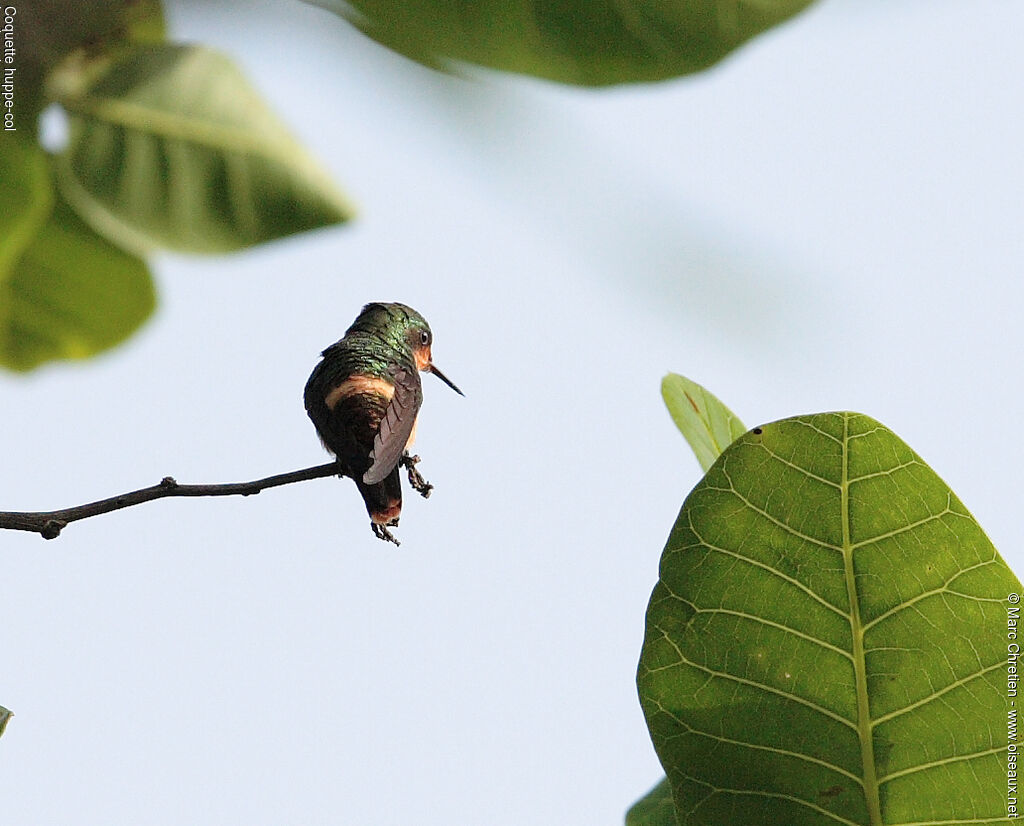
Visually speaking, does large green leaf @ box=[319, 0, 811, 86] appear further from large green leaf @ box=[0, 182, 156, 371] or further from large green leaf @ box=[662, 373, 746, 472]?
large green leaf @ box=[0, 182, 156, 371]

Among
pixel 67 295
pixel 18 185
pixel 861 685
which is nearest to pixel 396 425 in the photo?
pixel 18 185

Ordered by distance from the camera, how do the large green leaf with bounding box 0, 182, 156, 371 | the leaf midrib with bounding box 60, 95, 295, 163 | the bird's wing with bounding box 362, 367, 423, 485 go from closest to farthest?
the bird's wing with bounding box 362, 367, 423, 485
the leaf midrib with bounding box 60, 95, 295, 163
the large green leaf with bounding box 0, 182, 156, 371

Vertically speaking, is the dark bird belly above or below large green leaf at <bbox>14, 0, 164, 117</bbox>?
below

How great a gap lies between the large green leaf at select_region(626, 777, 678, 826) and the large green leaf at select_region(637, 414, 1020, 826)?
400 mm

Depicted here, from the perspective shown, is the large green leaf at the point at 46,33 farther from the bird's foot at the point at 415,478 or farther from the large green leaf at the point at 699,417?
the large green leaf at the point at 699,417

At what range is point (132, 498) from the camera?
1.07m

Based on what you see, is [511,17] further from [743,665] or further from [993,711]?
[993,711]

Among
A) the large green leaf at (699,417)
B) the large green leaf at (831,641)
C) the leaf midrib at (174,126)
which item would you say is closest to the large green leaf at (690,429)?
the large green leaf at (699,417)

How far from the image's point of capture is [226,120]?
1.72m

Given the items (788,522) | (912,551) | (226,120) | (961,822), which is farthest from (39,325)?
(961,822)

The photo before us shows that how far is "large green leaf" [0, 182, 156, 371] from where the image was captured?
1.85 meters

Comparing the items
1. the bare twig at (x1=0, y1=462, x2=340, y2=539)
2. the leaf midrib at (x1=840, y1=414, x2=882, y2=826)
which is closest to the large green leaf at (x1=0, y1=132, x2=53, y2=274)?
the bare twig at (x1=0, y1=462, x2=340, y2=539)

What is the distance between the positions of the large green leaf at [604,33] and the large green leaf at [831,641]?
0.53 m

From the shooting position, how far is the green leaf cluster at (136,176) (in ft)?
4.43
